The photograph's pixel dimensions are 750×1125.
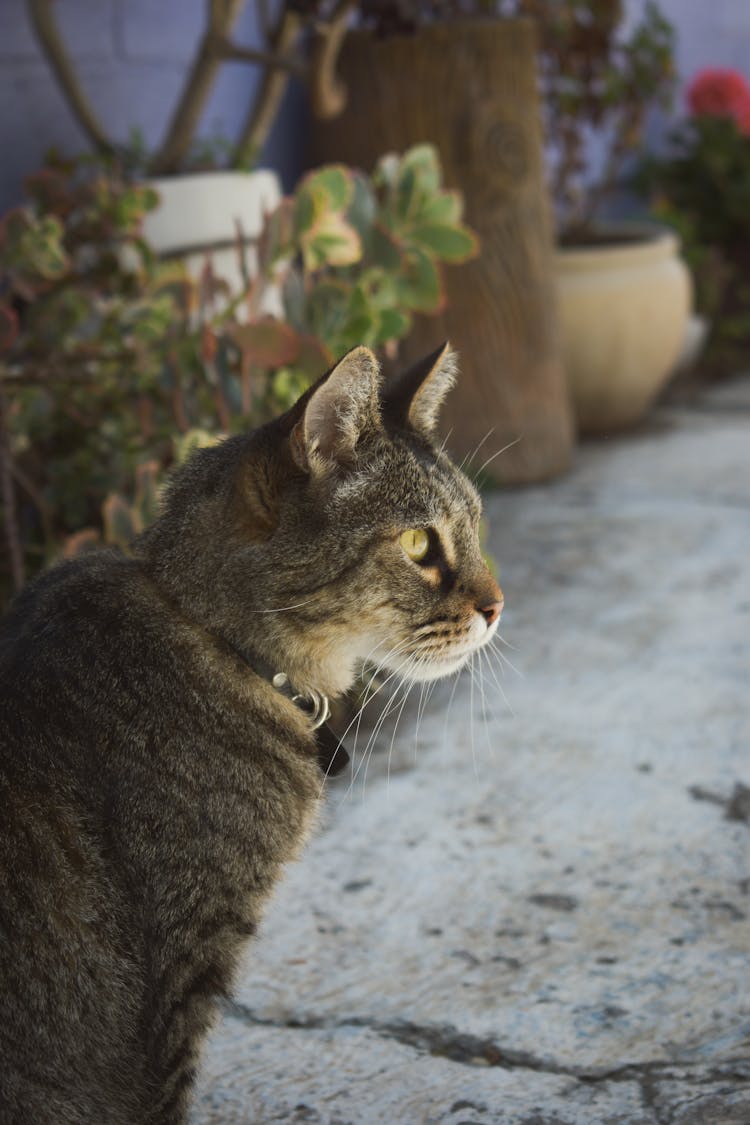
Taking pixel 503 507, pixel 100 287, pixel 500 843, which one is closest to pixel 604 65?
pixel 503 507

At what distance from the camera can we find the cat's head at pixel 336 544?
152cm

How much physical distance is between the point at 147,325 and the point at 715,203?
4.28m

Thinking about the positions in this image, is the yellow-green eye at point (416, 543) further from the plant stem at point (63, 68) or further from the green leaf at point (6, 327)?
the plant stem at point (63, 68)

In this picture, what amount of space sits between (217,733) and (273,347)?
954 mm

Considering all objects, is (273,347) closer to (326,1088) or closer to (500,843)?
(500,843)

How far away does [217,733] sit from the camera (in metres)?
1.52

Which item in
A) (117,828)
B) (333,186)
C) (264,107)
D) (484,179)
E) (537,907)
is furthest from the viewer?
(484,179)

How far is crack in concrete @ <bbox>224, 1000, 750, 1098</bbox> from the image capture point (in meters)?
1.70

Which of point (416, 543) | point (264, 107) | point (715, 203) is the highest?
point (264, 107)

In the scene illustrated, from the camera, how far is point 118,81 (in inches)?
142

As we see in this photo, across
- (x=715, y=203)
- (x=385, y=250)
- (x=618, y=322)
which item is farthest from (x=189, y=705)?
(x=715, y=203)

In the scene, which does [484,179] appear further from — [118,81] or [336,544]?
[336,544]

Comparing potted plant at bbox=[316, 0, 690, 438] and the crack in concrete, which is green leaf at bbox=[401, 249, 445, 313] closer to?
potted plant at bbox=[316, 0, 690, 438]

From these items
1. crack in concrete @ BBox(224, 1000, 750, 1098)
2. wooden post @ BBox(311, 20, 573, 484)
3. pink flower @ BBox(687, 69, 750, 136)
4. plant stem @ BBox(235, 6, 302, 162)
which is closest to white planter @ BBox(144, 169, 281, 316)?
plant stem @ BBox(235, 6, 302, 162)
